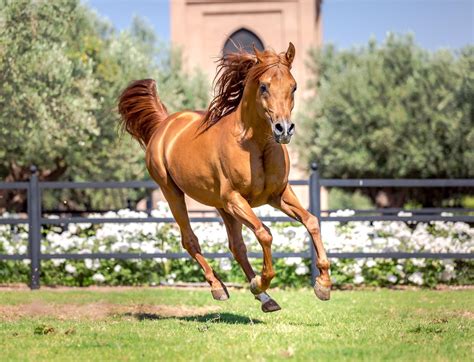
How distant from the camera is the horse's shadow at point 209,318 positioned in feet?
30.0

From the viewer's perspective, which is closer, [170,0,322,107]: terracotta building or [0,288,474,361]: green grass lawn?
[0,288,474,361]: green grass lawn

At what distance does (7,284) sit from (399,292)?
21.3ft

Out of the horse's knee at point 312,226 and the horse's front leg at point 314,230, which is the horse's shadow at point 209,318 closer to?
the horse's front leg at point 314,230

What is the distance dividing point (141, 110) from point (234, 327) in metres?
3.62

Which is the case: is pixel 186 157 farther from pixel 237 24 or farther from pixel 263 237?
pixel 237 24

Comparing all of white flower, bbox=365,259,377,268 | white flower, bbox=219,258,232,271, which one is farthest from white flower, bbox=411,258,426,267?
white flower, bbox=219,258,232,271

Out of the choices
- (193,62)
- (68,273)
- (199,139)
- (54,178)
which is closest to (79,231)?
(68,273)

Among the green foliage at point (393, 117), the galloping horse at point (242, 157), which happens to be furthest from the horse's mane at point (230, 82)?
the green foliage at point (393, 117)

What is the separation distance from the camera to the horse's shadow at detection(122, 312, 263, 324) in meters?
9.16

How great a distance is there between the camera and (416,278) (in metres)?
14.1

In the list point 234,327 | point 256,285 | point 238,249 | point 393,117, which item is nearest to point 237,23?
point 393,117

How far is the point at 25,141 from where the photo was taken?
20.7 m

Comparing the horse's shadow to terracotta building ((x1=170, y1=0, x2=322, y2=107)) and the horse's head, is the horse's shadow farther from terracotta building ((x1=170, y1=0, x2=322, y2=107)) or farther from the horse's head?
terracotta building ((x1=170, y1=0, x2=322, y2=107))

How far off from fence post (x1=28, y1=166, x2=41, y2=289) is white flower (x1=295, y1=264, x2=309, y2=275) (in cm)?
418
